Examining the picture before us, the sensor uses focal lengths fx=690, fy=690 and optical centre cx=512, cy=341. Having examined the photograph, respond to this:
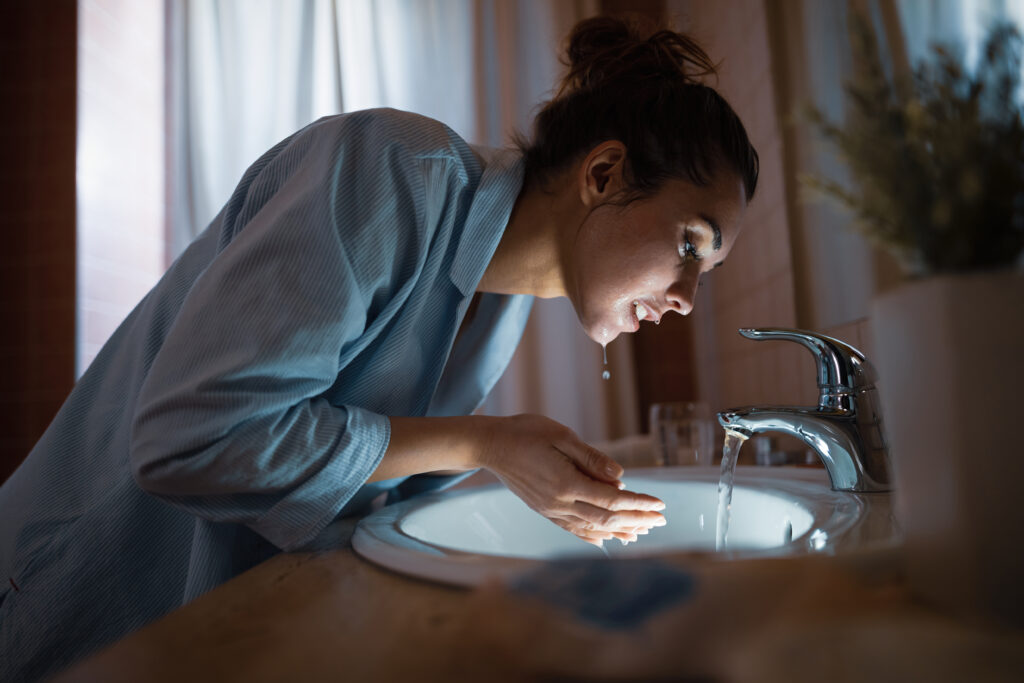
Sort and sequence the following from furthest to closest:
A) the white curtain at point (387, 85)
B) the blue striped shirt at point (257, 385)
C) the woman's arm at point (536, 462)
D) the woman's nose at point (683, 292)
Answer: the white curtain at point (387, 85) < the woman's nose at point (683, 292) < the woman's arm at point (536, 462) < the blue striped shirt at point (257, 385)

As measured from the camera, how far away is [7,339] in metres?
2.02

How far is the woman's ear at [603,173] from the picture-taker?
815 millimetres

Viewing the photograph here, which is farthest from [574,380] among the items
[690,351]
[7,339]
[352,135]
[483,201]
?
[7,339]

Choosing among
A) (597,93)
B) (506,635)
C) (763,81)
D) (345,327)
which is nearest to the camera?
(506,635)

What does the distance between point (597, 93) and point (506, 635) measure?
2.50 ft

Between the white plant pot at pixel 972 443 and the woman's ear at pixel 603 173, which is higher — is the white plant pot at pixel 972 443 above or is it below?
below

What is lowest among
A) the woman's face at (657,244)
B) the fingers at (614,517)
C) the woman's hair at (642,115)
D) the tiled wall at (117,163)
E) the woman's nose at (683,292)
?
the fingers at (614,517)

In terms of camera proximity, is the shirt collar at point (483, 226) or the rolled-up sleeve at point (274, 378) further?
the shirt collar at point (483, 226)

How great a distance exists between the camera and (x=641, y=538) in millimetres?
828

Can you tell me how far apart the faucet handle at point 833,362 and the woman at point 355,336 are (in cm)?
17

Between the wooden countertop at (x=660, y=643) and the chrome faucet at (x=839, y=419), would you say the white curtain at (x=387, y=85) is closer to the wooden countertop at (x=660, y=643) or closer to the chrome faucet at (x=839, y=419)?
the chrome faucet at (x=839, y=419)

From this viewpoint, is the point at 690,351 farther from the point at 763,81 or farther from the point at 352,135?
the point at 352,135

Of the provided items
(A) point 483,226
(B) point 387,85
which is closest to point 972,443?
(A) point 483,226

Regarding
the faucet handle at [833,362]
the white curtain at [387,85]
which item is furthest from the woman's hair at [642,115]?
the white curtain at [387,85]
